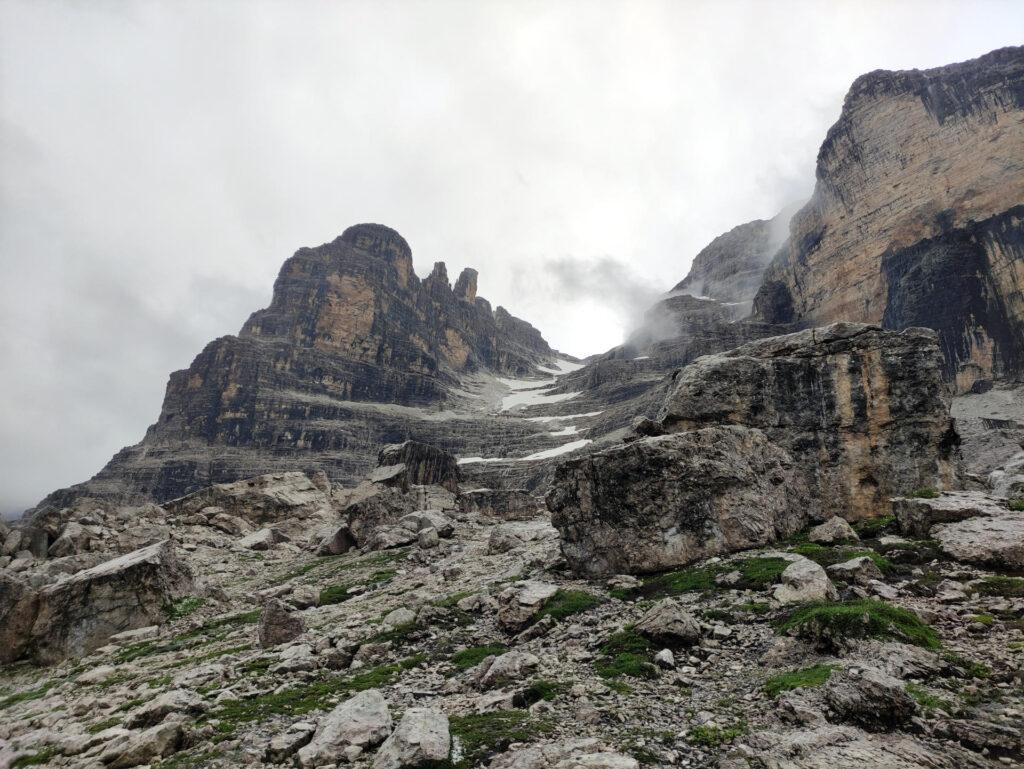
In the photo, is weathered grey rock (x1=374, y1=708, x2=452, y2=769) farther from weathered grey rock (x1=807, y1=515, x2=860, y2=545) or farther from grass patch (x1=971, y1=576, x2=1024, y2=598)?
weathered grey rock (x1=807, y1=515, x2=860, y2=545)

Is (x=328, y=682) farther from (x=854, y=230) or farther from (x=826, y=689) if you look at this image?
(x=854, y=230)

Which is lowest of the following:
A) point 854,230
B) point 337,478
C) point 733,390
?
point 337,478

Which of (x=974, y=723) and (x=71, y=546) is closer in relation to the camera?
(x=974, y=723)

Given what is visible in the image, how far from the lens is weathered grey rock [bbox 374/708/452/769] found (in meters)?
7.83

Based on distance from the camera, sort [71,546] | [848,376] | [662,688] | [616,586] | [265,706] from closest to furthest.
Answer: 1. [662,688]
2. [265,706]
3. [616,586]
4. [848,376]
5. [71,546]

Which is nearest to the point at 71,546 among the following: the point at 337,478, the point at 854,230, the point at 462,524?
the point at 462,524

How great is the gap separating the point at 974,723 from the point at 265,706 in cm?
1289

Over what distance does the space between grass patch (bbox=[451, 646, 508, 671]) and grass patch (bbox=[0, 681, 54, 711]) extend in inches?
596

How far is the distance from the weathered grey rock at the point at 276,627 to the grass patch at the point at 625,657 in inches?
444

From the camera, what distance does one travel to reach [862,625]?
1016 centimetres

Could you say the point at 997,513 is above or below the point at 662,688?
above

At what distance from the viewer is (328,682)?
13.2 meters

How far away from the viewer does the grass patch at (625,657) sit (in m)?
10.9

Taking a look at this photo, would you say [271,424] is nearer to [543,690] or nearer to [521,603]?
[521,603]
